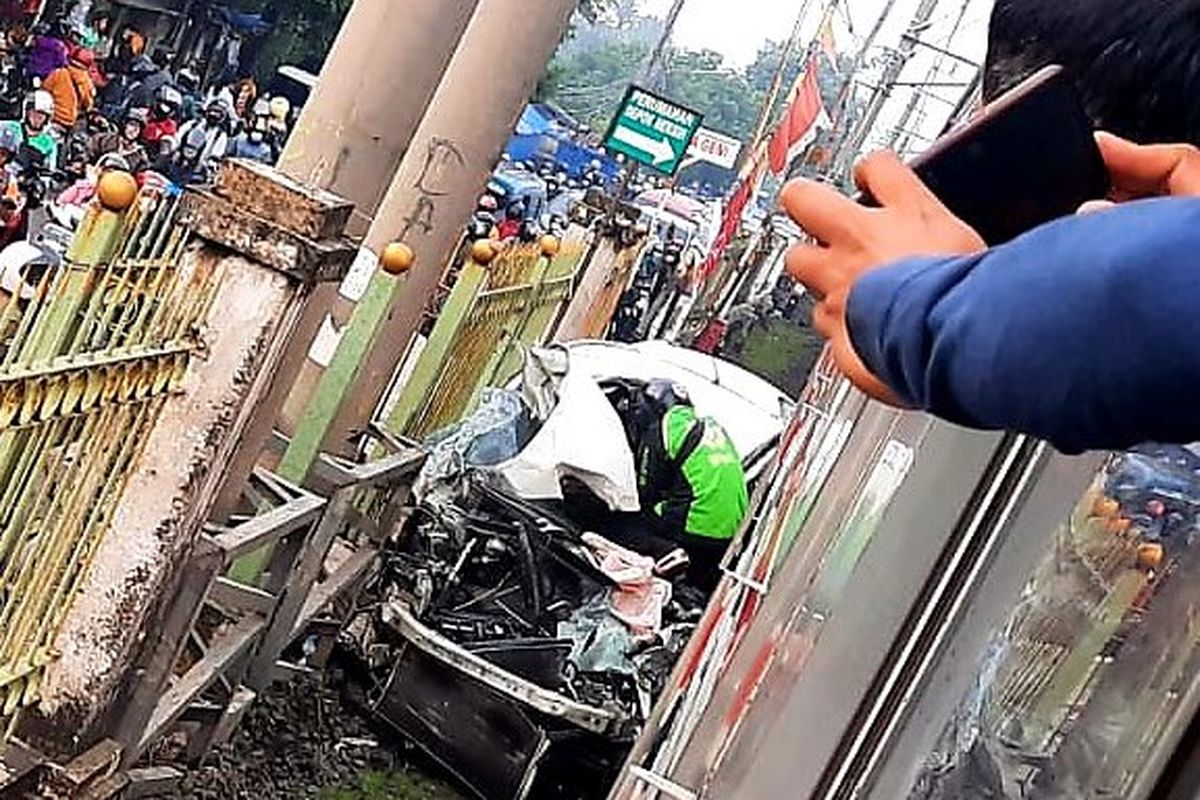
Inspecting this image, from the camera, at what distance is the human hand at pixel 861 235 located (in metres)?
1.18

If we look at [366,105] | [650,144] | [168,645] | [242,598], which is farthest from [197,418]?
[650,144]

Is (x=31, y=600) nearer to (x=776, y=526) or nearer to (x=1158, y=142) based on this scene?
(x=776, y=526)

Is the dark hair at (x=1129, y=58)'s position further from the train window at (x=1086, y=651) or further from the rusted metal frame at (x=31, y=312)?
the rusted metal frame at (x=31, y=312)

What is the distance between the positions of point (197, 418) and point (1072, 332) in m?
3.16

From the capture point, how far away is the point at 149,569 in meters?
3.96

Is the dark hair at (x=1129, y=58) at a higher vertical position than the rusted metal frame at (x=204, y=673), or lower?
higher

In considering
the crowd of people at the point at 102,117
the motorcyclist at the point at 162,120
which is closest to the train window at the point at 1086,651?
the crowd of people at the point at 102,117

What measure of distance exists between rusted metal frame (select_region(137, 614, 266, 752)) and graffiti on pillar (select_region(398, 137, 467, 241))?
2.03m

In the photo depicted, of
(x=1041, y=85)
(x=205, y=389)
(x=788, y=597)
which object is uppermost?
(x=1041, y=85)

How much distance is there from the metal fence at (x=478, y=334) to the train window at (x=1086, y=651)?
216 inches

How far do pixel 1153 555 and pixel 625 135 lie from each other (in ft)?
50.7

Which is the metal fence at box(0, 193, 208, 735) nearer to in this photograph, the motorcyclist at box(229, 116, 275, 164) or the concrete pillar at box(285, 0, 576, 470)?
the concrete pillar at box(285, 0, 576, 470)

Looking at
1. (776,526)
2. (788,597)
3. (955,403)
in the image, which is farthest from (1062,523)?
(776,526)

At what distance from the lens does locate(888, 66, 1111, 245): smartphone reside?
1.24 m
